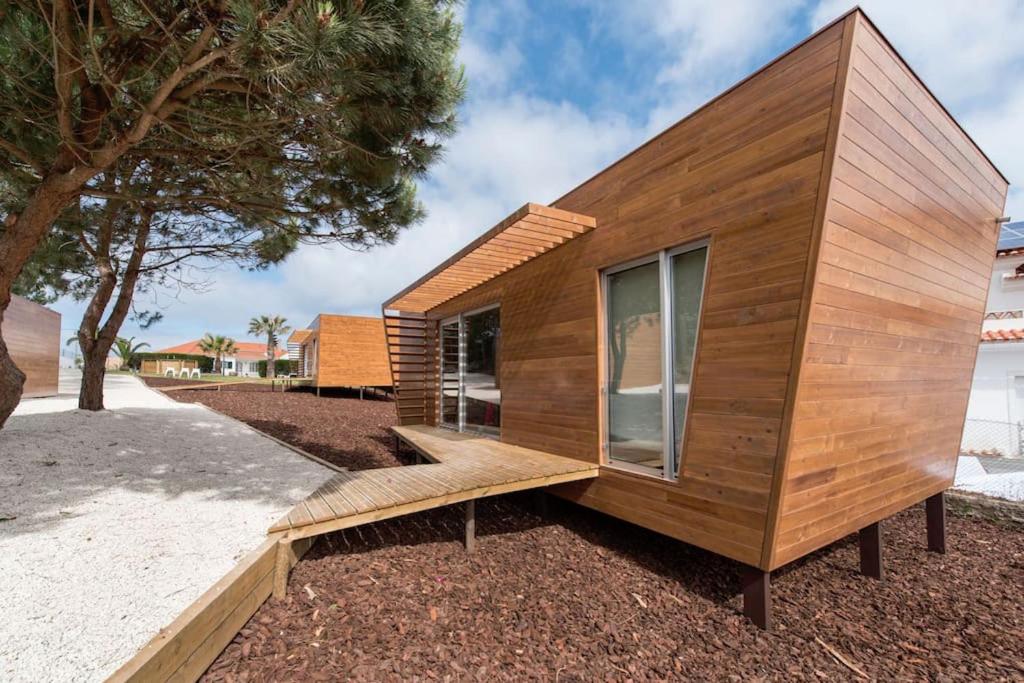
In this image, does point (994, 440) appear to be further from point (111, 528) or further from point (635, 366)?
point (111, 528)

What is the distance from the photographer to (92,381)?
838cm

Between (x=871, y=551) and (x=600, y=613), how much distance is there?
273cm

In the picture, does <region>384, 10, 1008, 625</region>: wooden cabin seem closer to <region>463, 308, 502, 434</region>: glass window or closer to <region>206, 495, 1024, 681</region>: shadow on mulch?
<region>206, 495, 1024, 681</region>: shadow on mulch

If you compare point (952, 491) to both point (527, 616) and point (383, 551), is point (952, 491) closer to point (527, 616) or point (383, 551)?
point (527, 616)

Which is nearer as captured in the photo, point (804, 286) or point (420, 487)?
point (804, 286)

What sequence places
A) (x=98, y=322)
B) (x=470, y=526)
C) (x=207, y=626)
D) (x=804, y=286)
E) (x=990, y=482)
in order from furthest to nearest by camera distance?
1. (x=98, y=322)
2. (x=990, y=482)
3. (x=470, y=526)
4. (x=804, y=286)
5. (x=207, y=626)

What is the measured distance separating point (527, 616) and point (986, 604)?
3.77 m

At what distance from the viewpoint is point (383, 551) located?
11.9 ft

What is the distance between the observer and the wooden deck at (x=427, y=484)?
3.13 m

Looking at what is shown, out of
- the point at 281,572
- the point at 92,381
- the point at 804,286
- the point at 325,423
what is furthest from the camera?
the point at 325,423

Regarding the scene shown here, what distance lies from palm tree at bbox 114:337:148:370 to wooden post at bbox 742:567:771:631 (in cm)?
4115

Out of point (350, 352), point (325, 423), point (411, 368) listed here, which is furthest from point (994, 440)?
point (350, 352)

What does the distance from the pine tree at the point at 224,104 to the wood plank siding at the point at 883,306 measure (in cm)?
302

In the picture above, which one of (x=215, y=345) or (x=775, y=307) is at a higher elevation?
(x=775, y=307)
